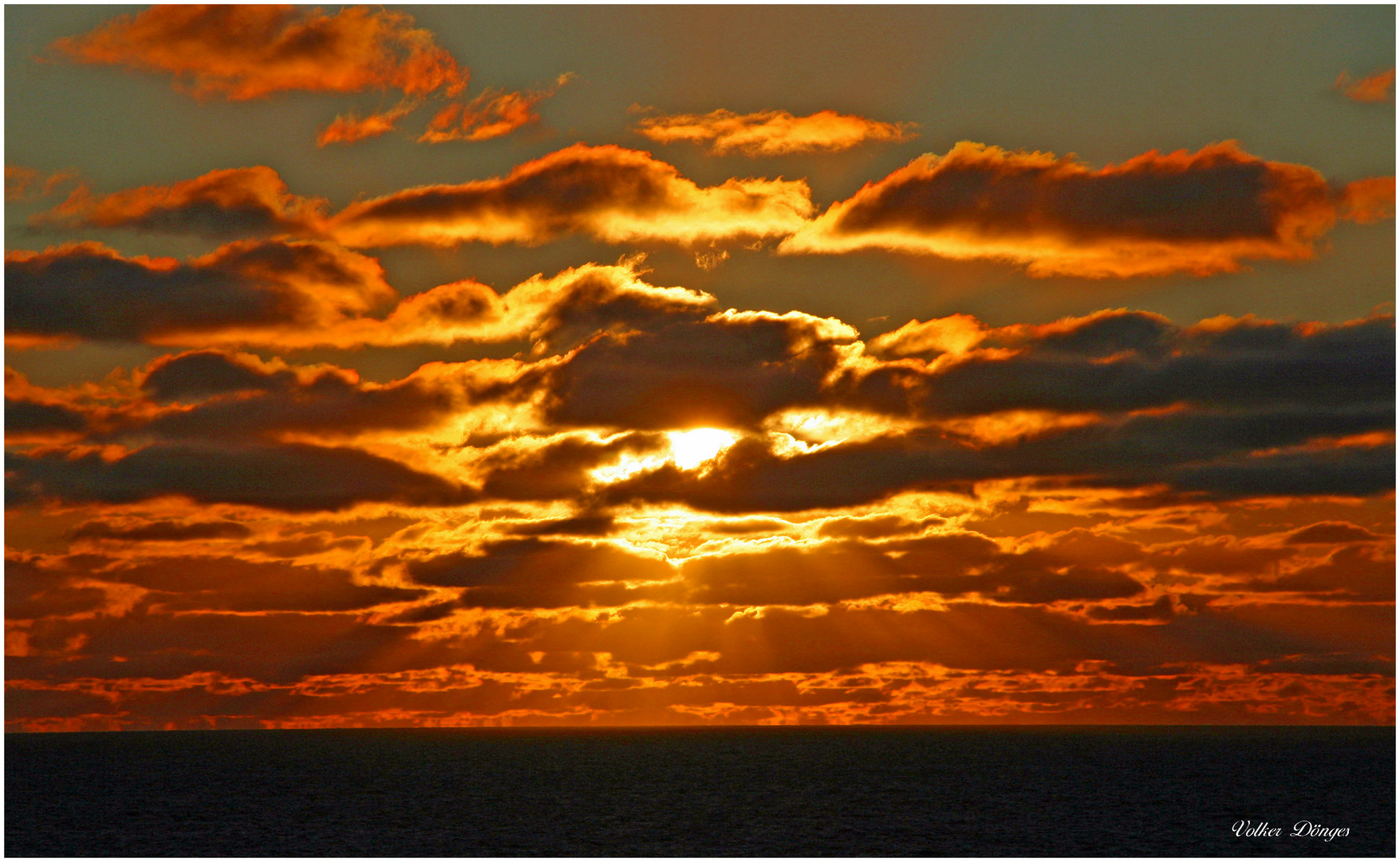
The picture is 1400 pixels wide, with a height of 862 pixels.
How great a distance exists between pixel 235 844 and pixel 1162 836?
106m

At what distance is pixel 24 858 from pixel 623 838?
63257mm

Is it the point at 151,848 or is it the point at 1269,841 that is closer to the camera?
the point at 151,848

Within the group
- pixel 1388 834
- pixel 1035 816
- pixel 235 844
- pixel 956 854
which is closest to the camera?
pixel 956 854

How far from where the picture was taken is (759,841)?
147875 mm

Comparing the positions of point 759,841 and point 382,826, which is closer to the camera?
point 759,841

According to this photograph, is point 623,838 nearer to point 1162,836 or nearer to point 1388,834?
point 1162,836

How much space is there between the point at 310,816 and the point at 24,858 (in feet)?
144

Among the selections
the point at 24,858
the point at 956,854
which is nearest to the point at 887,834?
the point at 956,854

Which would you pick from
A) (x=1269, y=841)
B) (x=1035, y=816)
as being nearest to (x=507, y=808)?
(x=1035, y=816)

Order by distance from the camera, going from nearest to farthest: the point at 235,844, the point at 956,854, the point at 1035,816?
the point at 956,854 → the point at 235,844 → the point at 1035,816

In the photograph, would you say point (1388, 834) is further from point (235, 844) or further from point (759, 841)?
point (235, 844)

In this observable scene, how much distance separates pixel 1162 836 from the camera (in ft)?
513

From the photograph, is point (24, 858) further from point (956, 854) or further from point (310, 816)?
point (956, 854)

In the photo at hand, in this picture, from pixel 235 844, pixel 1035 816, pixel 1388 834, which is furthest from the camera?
pixel 1035 816
